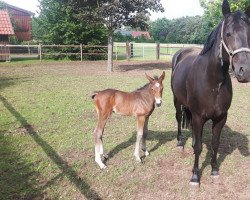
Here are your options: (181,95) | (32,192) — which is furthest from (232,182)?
(32,192)

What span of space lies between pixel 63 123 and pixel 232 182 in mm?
4183

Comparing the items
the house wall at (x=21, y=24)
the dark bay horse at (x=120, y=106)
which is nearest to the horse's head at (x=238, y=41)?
the dark bay horse at (x=120, y=106)

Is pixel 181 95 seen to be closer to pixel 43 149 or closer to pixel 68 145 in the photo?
pixel 68 145

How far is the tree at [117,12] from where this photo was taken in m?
17.0

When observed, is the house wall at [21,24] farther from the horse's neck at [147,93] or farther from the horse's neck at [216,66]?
the horse's neck at [216,66]

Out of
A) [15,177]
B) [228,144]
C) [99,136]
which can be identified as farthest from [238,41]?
[15,177]

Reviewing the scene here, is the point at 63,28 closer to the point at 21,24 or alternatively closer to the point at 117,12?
the point at 117,12

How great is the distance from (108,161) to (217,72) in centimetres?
234

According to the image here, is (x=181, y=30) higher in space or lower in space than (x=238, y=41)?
higher

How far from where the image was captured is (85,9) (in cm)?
1791

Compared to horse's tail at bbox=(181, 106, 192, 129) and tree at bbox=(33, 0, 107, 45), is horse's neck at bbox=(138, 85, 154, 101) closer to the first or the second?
horse's tail at bbox=(181, 106, 192, 129)

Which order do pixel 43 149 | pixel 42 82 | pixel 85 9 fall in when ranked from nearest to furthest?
pixel 43 149 < pixel 42 82 < pixel 85 9

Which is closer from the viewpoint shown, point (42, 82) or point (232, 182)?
point (232, 182)

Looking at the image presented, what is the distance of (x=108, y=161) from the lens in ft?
16.6
